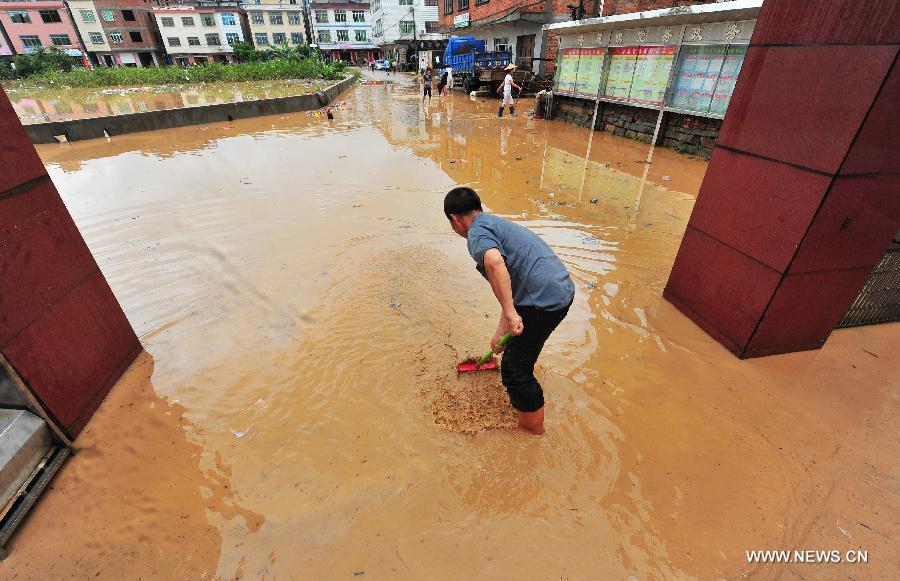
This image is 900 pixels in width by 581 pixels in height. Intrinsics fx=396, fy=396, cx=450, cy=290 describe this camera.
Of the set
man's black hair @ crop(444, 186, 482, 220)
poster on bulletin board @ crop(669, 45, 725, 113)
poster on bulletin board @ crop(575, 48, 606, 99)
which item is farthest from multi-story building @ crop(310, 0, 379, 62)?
man's black hair @ crop(444, 186, 482, 220)

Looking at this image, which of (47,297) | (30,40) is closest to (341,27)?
(30,40)

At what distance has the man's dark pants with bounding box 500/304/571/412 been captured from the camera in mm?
2457

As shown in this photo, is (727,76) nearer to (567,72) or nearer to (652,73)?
(652,73)

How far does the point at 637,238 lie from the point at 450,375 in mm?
4275

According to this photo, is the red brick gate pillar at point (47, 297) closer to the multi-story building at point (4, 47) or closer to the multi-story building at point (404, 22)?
the multi-story building at point (404, 22)

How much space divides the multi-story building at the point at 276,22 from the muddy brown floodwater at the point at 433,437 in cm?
6248

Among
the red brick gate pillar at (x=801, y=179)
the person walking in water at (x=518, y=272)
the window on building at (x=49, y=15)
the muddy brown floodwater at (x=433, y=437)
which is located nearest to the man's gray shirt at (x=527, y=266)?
the person walking in water at (x=518, y=272)

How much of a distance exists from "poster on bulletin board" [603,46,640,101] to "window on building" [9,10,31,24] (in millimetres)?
66812

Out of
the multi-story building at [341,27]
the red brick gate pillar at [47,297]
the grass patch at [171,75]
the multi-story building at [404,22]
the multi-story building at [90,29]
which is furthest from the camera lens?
the multi-story building at [341,27]

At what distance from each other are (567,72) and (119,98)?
85.9ft

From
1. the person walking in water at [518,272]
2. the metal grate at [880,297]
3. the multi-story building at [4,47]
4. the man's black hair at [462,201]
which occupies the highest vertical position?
the multi-story building at [4,47]

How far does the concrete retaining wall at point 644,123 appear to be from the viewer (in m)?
10.6

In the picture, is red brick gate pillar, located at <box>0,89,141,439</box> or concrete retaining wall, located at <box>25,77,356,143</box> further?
concrete retaining wall, located at <box>25,77,356,143</box>

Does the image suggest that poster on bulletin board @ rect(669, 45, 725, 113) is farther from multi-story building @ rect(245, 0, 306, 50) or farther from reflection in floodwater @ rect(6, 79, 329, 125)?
multi-story building @ rect(245, 0, 306, 50)
